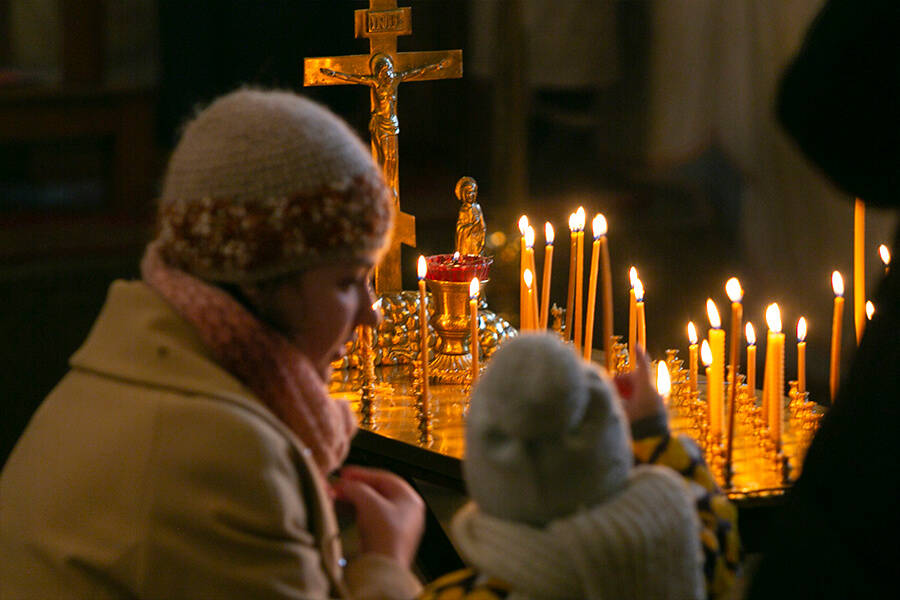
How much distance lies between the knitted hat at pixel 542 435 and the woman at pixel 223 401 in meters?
0.26

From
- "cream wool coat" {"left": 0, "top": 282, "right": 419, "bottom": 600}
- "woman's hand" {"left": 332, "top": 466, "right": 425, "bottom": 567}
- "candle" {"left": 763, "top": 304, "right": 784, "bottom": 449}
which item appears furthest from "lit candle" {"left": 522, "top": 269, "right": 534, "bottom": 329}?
"cream wool coat" {"left": 0, "top": 282, "right": 419, "bottom": 600}

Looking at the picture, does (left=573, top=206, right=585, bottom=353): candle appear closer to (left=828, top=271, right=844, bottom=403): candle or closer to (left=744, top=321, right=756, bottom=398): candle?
(left=744, top=321, right=756, bottom=398): candle

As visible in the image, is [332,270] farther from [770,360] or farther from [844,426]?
[770,360]

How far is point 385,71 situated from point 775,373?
1.03 metres

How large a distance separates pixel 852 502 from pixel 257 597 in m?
0.57

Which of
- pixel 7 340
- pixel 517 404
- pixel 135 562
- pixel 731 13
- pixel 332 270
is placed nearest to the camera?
pixel 517 404

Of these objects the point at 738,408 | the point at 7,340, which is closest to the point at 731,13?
the point at 738,408

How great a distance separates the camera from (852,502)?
0.89 m

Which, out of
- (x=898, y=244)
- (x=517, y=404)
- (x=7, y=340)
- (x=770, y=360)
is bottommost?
(x=7, y=340)

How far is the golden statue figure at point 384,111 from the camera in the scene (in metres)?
2.13

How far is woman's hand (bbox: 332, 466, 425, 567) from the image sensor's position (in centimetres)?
117

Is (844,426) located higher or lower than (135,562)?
higher

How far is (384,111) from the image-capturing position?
2.15 meters

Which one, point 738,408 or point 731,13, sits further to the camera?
point 731,13
